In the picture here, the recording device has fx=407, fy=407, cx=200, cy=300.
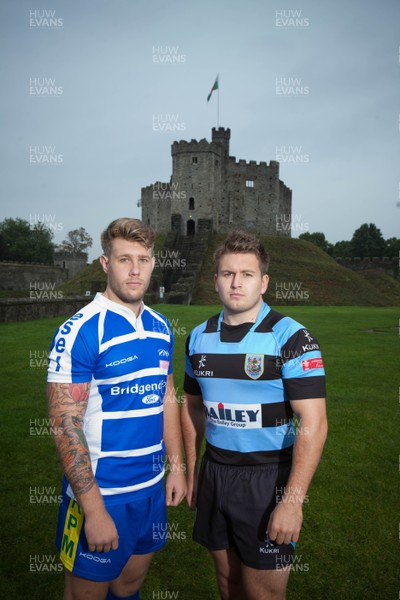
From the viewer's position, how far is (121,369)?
7.98 feet

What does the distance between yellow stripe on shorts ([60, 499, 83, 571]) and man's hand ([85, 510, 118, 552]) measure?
21 centimetres

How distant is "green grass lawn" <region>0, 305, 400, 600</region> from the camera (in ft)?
11.0

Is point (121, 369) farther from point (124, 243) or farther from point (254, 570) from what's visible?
point (254, 570)

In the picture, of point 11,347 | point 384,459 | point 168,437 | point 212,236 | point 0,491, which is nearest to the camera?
point 168,437

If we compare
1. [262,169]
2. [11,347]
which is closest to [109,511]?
[11,347]

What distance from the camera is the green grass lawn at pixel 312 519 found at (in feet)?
11.0

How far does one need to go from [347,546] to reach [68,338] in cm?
332

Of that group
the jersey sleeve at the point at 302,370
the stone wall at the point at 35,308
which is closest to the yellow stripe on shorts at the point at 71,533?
the jersey sleeve at the point at 302,370

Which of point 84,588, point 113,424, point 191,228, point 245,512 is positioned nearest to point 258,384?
point 245,512

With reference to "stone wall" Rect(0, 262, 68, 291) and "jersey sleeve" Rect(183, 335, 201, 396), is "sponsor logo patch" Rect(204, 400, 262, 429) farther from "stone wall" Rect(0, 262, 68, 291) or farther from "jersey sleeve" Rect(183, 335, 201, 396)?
"stone wall" Rect(0, 262, 68, 291)

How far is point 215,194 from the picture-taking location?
166 feet

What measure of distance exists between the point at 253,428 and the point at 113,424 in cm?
86

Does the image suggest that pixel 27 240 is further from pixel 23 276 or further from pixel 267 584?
pixel 267 584

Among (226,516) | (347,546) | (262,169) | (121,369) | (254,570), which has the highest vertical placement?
(262,169)
